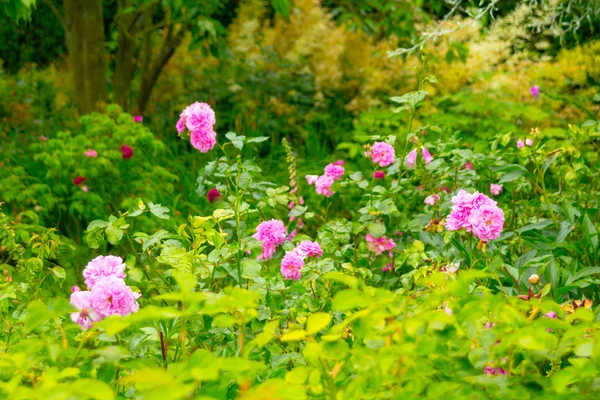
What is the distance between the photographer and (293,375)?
4.21 feet

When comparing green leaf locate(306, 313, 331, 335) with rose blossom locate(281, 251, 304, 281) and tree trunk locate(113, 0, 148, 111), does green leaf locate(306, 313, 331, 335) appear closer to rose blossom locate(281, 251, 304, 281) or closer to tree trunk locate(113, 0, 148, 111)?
rose blossom locate(281, 251, 304, 281)

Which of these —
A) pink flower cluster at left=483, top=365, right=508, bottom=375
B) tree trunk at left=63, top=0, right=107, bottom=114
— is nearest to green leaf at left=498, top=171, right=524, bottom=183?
pink flower cluster at left=483, top=365, right=508, bottom=375

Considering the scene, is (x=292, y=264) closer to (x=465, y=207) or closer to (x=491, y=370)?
(x=465, y=207)

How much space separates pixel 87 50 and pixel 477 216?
13.2 feet

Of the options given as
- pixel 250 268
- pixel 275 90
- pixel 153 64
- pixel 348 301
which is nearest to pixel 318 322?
pixel 348 301

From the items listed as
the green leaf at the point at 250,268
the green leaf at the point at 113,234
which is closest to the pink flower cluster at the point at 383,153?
the green leaf at the point at 250,268

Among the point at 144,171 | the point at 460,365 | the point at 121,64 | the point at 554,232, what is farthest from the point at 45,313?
the point at 121,64

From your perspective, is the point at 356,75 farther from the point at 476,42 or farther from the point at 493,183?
the point at 493,183

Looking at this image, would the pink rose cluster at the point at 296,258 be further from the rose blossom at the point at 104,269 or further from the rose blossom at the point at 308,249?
the rose blossom at the point at 104,269

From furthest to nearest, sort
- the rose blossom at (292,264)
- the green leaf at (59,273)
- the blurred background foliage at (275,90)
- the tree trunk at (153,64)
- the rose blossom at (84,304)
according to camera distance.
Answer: the tree trunk at (153,64) → the blurred background foliage at (275,90) → the rose blossom at (292,264) → the green leaf at (59,273) → the rose blossom at (84,304)

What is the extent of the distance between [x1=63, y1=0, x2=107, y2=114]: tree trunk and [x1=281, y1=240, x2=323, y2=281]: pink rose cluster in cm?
342

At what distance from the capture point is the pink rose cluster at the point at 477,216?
2.15 m

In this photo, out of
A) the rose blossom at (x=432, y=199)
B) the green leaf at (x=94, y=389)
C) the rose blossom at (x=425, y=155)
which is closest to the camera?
the green leaf at (x=94, y=389)

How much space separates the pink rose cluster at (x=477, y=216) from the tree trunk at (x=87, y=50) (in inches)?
149
